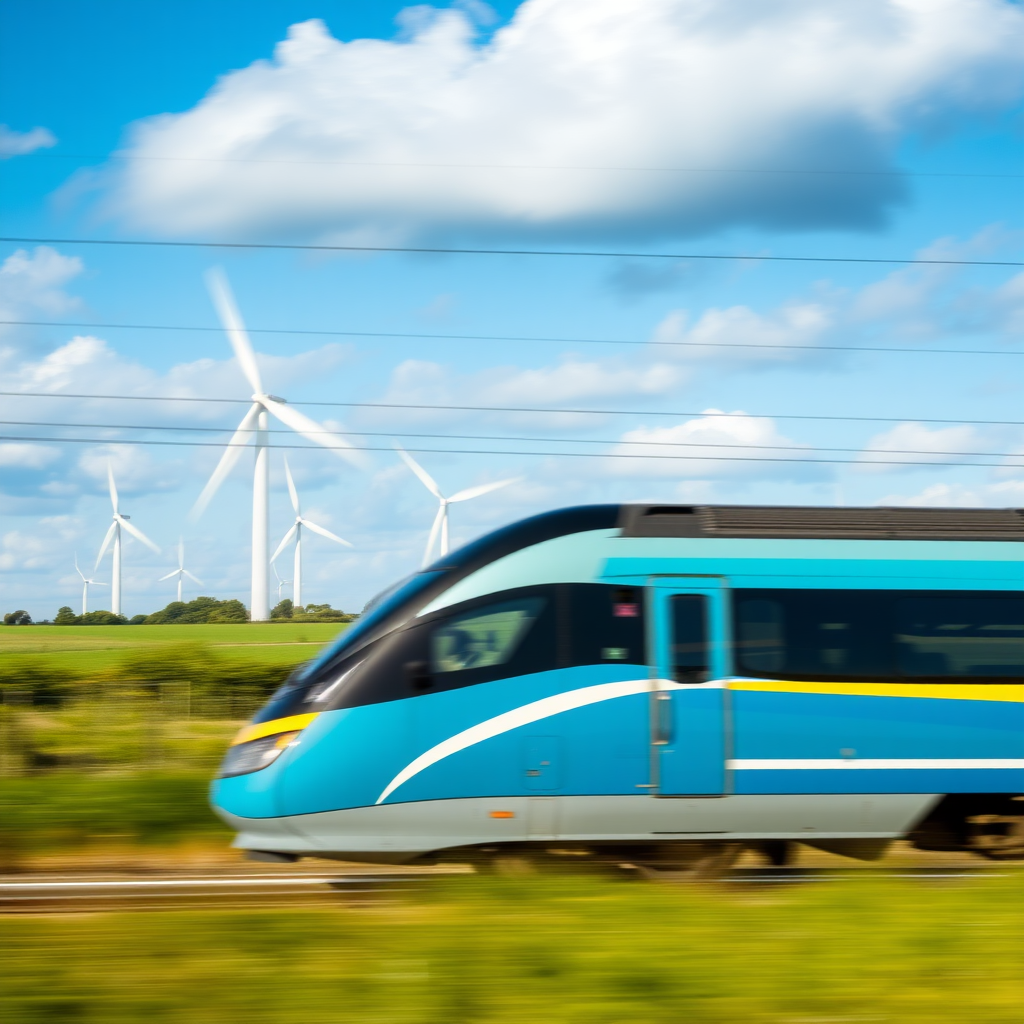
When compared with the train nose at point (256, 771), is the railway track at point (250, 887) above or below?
below

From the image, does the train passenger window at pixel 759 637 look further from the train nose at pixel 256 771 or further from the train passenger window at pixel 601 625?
the train nose at pixel 256 771

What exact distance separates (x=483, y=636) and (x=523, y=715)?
0.61 m

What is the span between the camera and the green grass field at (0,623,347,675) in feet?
66.7

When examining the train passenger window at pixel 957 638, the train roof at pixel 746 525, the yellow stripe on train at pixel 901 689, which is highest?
the train roof at pixel 746 525

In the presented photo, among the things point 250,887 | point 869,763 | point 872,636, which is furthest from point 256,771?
point 872,636

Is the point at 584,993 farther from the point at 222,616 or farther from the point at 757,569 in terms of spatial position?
the point at 222,616

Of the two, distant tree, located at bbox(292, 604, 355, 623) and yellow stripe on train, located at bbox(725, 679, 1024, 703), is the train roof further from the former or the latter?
distant tree, located at bbox(292, 604, 355, 623)

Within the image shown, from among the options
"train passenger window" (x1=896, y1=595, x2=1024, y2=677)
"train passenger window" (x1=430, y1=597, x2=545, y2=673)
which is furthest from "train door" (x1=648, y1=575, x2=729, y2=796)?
"train passenger window" (x1=896, y1=595, x2=1024, y2=677)

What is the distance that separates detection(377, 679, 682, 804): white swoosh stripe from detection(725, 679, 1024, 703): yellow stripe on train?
61cm

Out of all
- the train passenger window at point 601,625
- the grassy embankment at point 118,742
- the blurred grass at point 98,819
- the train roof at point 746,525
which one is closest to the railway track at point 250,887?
the blurred grass at point 98,819

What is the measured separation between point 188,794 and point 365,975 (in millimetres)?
6147

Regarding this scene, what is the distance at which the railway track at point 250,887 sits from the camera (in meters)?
7.53

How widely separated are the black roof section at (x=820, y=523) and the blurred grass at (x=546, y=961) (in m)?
3.07

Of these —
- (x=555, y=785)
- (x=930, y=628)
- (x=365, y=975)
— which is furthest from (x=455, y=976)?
(x=930, y=628)
